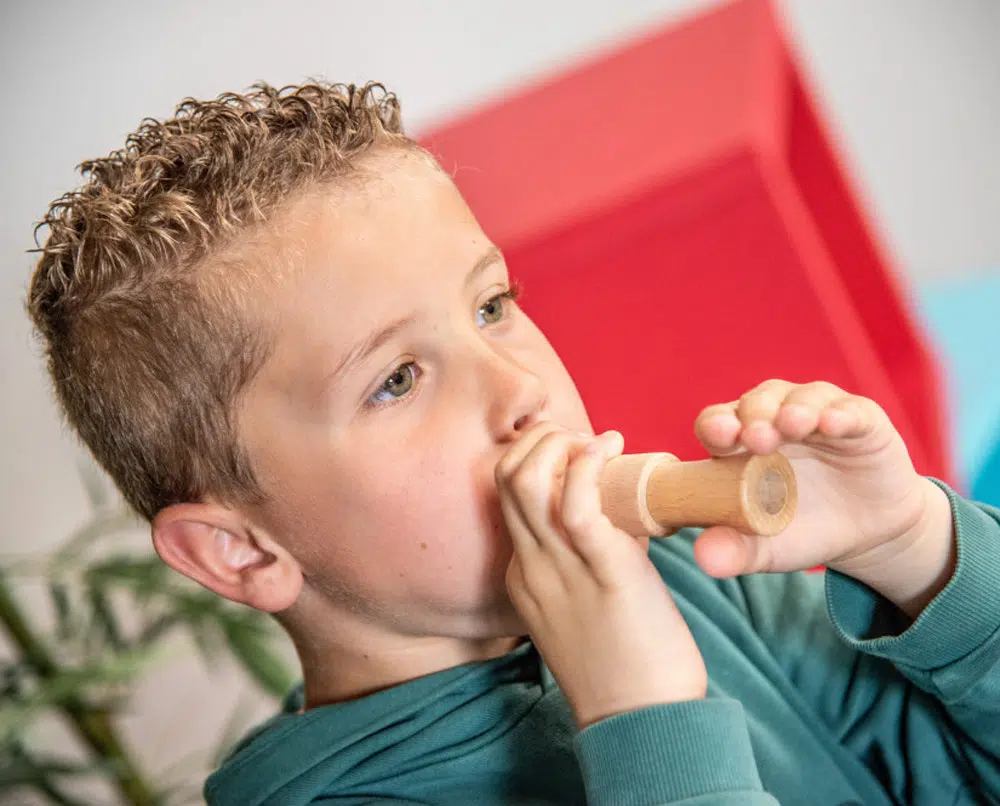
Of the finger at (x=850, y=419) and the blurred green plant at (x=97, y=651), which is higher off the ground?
the finger at (x=850, y=419)

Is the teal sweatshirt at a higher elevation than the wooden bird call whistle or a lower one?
lower

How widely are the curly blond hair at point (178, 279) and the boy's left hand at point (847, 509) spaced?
1.08 ft

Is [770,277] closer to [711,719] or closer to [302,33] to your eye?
[711,719]

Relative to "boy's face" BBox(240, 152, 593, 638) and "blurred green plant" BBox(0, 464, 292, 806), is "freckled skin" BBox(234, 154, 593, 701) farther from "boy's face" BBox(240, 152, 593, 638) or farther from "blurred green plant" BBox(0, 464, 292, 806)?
"blurred green plant" BBox(0, 464, 292, 806)

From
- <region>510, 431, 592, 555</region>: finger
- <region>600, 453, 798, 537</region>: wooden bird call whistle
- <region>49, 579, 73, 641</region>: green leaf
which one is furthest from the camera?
<region>49, 579, 73, 641</region>: green leaf

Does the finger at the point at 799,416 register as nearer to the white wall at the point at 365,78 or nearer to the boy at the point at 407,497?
the boy at the point at 407,497

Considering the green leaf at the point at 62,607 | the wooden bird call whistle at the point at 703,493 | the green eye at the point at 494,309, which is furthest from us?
the green leaf at the point at 62,607

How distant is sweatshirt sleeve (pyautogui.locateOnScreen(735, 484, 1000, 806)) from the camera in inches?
30.3

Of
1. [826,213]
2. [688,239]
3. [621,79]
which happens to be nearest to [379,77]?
[621,79]

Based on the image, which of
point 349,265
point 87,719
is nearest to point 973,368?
point 349,265

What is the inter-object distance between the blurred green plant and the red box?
47 centimetres

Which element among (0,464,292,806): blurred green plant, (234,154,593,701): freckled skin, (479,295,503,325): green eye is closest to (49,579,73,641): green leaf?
(0,464,292,806): blurred green plant

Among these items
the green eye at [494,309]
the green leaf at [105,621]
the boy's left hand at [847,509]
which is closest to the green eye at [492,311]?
the green eye at [494,309]

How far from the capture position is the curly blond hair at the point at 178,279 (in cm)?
78
